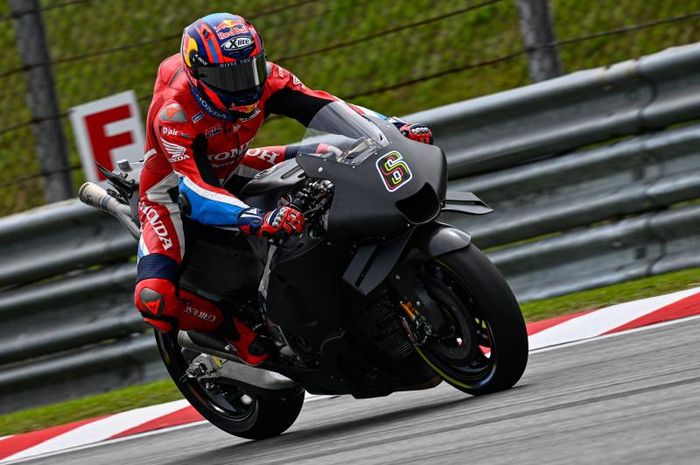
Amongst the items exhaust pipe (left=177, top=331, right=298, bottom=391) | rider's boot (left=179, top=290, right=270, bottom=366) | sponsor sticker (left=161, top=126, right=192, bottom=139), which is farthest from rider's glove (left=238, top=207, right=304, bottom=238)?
exhaust pipe (left=177, top=331, right=298, bottom=391)

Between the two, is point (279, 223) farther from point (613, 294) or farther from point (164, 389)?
point (164, 389)

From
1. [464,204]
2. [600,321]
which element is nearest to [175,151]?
[464,204]

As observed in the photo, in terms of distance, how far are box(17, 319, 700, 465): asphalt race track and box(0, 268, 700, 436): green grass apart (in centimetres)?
92

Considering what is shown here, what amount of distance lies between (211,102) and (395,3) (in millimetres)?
5591

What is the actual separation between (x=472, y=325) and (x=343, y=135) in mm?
949

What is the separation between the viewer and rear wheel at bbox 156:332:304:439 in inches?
243

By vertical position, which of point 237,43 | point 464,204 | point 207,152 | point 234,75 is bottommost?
point 464,204

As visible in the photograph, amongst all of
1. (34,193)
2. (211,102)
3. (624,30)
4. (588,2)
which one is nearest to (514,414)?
(211,102)

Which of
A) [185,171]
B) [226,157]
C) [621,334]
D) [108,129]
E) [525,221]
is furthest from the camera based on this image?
[108,129]

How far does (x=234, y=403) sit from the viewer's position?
6.36 metres

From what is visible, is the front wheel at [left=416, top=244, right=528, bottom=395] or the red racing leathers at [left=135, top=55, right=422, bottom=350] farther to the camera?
the red racing leathers at [left=135, top=55, right=422, bottom=350]

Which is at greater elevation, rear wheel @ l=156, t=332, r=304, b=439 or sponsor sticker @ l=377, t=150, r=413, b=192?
sponsor sticker @ l=377, t=150, r=413, b=192

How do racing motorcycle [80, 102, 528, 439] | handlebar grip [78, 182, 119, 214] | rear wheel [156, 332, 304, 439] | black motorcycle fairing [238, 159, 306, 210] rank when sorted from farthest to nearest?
handlebar grip [78, 182, 119, 214] < rear wheel [156, 332, 304, 439] < black motorcycle fairing [238, 159, 306, 210] < racing motorcycle [80, 102, 528, 439]

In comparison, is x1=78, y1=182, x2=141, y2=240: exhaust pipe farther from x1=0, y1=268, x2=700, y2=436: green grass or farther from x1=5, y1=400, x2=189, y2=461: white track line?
x1=0, y1=268, x2=700, y2=436: green grass
